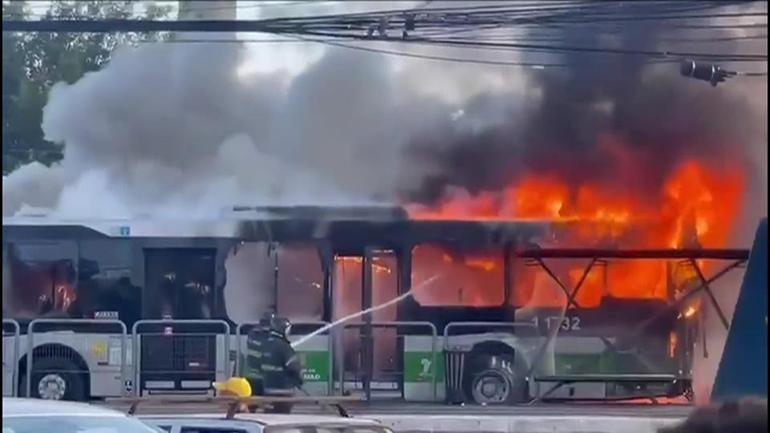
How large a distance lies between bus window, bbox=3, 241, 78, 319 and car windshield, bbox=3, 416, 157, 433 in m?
10.8

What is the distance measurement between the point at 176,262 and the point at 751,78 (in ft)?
22.9

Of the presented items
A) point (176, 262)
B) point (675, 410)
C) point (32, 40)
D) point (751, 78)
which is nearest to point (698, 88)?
point (751, 78)

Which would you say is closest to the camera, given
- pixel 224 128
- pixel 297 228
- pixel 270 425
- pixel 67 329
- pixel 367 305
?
pixel 270 425

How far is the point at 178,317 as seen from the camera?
17.2 meters

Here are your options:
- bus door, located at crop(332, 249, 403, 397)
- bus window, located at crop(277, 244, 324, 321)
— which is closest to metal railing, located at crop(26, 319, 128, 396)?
bus window, located at crop(277, 244, 324, 321)

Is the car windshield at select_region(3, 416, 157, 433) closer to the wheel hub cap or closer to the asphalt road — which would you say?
the asphalt road

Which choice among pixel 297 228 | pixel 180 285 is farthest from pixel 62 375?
pixel 297 228

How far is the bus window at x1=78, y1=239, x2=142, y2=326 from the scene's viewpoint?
17219 mm

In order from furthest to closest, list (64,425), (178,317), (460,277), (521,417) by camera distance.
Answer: (178,317) → (460,277) → (521,417) → (64,425)

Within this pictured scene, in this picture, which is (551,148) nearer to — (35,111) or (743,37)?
(743,37)

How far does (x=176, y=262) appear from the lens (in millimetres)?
17547

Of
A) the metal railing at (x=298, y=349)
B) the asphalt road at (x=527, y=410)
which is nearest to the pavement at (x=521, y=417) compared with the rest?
the asphalt road at (x=527, y=410)

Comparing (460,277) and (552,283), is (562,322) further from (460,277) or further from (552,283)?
(460,277)

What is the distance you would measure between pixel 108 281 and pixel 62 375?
1222 millimetres
